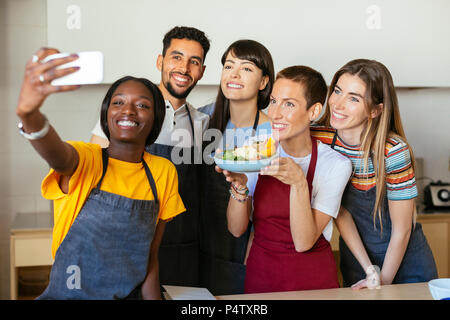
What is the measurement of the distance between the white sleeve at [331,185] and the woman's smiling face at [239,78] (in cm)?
40

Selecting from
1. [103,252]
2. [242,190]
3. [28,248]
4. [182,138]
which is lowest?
[28,248]

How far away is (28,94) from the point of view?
37.6 inches

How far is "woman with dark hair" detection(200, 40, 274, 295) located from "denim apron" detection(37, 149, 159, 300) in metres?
0.58

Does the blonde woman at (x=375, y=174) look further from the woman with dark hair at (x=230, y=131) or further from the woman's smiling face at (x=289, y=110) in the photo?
the woman with dark hair at (x=230, y=131)

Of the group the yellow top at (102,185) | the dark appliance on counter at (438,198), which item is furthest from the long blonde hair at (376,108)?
the dark appliance on counter at (438,198)

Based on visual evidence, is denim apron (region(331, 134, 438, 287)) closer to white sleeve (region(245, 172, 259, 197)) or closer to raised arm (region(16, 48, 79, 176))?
white sleeve (region(245, 172, 259, 197))

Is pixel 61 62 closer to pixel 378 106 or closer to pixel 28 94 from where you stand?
pixel 28 94

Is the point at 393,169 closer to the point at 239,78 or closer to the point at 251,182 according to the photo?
the point at 251,182

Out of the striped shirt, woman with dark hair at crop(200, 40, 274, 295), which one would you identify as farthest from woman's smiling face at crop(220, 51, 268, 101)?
the striped shirt

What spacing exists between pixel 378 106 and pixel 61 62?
1.08 meters

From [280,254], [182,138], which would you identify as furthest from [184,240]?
[280,254]

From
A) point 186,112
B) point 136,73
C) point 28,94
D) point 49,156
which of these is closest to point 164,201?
point 49,156

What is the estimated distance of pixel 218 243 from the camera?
1.90m

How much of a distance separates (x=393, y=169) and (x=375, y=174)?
0.06 meters
